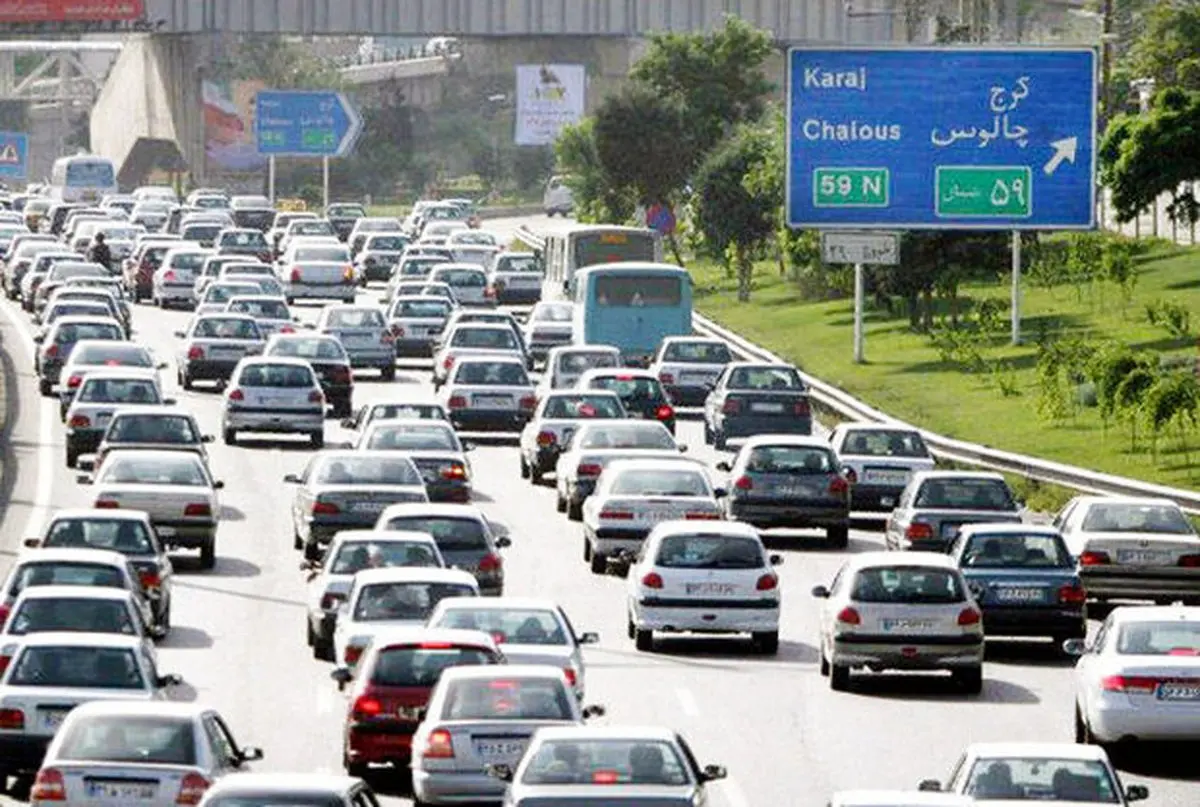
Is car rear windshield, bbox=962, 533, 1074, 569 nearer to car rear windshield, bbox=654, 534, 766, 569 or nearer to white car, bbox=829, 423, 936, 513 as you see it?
car rear windshield, bbox=654, 534, 766, 569

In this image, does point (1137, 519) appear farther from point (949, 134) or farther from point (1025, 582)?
point (949, 134)

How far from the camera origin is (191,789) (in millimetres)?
23578

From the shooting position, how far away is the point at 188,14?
135 metres

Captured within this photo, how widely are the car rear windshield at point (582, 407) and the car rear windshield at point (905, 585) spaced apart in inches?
841

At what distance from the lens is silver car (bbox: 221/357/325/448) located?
59.5 m

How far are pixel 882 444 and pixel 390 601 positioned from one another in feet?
65.0

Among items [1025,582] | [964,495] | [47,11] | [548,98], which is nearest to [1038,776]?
[1025,582]

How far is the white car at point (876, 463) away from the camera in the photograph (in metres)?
51.1

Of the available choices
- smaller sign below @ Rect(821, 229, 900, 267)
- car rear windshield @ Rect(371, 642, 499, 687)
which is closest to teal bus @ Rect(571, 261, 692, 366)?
smaller sign below @ Rect(821, 229, 900, 267)

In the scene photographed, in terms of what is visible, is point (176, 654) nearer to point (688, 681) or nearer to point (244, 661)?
point (244, 661)

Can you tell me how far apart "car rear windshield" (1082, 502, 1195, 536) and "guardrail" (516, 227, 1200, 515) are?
24.0 ft

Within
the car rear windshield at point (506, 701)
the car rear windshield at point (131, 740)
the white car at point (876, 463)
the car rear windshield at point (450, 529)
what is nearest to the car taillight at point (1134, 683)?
the car rear windshield at point (506, 701)

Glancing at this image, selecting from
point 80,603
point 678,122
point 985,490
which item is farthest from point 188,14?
point 80,603

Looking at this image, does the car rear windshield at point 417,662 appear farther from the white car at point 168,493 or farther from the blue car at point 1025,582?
the white car at point 168,493
